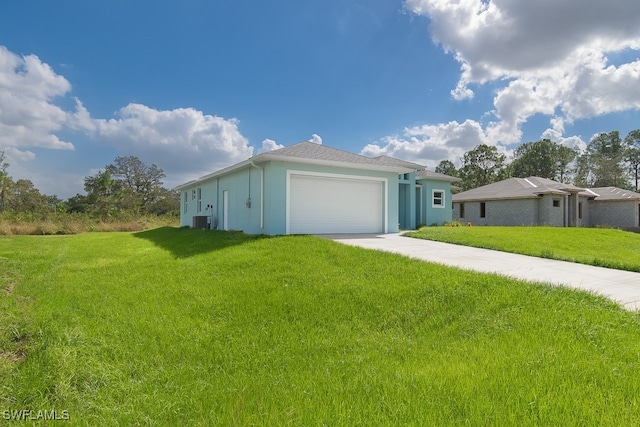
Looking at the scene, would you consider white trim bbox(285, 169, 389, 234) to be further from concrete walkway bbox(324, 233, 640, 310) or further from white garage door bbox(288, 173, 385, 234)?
concrete walkway bbox(324, 233, 640, 310)

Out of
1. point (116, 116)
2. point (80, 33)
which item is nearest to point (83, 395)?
point (80, 33)

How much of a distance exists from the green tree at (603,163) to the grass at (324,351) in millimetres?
50732

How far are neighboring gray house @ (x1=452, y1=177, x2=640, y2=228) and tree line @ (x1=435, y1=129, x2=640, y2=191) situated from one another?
49.2ft

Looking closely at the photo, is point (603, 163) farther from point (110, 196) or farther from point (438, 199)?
point (110, 196)

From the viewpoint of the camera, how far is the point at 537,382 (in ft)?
8.21

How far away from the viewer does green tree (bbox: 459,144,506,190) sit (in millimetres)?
40344

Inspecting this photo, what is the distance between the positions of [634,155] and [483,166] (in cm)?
2036

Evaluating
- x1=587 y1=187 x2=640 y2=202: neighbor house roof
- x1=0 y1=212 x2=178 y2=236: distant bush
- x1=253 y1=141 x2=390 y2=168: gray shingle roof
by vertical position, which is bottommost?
x1=0 y1=212 x2=178 y2=236: distant bush

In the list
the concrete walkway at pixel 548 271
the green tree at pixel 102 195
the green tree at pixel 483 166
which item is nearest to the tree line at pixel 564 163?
the green tree at pixel 483 166

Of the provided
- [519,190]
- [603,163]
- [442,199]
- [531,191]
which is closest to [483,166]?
[603,163]

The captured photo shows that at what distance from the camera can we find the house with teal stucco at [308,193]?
11266 millimetres

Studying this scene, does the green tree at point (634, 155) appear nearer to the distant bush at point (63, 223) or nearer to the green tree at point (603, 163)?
the green tree at point (603, 163)

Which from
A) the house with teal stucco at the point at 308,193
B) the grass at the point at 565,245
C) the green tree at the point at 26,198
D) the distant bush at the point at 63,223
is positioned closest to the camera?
the grass at the point at 565,245

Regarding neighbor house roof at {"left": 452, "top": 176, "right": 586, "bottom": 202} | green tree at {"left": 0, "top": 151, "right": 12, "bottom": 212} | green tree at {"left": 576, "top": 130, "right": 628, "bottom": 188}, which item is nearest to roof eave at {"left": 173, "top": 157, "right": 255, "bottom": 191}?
green tree at {"left": 0, "top": 151, "right": 12, "bottom": 212}
